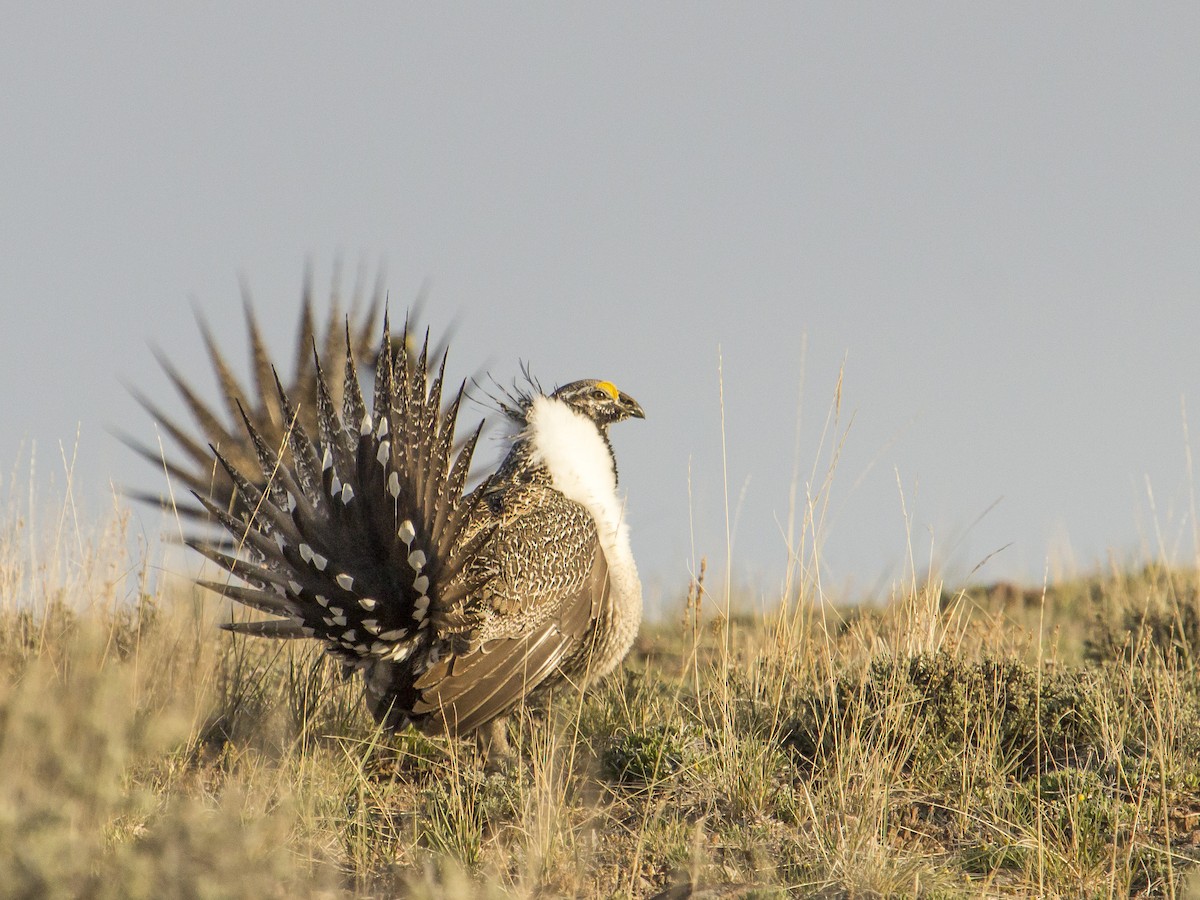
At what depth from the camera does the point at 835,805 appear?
4074mm

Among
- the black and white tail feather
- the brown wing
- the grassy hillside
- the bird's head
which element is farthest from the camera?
the bird's head

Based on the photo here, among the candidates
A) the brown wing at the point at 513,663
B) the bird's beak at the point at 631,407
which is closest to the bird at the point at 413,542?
the brown wing at the point at 513,663

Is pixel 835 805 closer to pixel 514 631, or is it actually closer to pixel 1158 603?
pixel 514 631

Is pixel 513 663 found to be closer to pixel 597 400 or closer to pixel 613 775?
pixel 613 775

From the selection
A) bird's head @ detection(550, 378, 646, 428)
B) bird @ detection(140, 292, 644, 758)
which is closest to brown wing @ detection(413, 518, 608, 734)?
bird @ detection(140, 292, 644, 758)

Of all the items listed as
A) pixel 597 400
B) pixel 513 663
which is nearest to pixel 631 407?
pixel 597 400

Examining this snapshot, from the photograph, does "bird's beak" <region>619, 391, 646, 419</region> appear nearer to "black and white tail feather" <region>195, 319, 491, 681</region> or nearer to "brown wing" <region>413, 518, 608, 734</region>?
"brown wing" <region>413, 518, 608, 734</region>

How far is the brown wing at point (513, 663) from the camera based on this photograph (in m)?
4.24

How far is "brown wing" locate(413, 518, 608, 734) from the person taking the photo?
424cm

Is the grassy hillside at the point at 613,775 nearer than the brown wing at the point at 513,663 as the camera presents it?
Yes

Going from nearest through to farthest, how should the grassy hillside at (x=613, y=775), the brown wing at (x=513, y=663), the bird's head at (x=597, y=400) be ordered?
the grassy hillside at (x=613, y=775) → the brown wing at (x=513, y=663) → the bird's head at (x=597, y=400)

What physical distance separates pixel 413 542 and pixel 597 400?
4.77 feet

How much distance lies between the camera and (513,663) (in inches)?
171

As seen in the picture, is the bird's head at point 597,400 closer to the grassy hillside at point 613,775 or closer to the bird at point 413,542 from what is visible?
the bird at point 413,542
